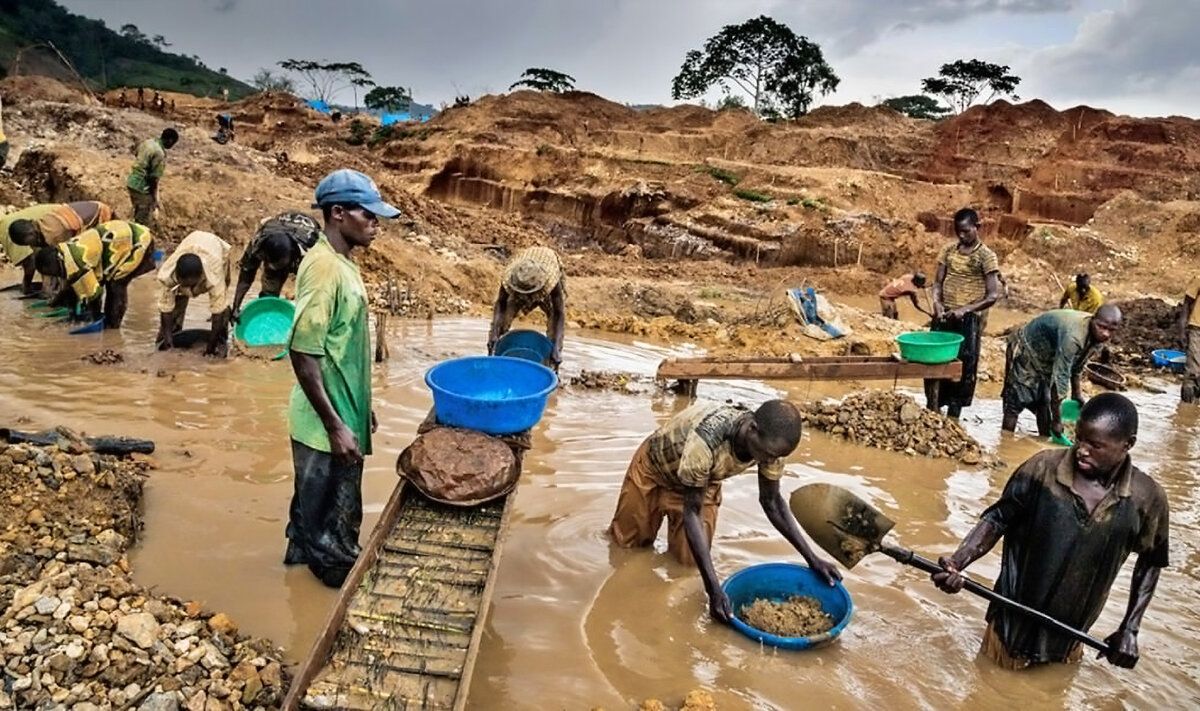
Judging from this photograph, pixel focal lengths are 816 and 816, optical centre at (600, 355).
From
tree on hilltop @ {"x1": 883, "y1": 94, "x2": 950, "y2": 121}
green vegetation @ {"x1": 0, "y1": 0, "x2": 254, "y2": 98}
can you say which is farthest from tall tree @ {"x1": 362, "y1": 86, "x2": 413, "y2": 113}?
tree on hilltop @ {"x1": 883, "y1": 94, "x2": 950, "y2": 121}

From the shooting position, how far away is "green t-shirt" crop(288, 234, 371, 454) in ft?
10.3

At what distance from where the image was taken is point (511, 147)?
78.1 ft

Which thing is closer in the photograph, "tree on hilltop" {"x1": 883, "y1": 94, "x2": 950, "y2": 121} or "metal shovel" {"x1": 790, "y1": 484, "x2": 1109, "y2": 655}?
"metal shovel" {"x1": 790, "y1": 484, "x2": 1109, "y2": 655}

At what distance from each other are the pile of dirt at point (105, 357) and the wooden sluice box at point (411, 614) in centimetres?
440

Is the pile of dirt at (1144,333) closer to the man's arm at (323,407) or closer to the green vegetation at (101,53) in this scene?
the man's arm at (323,407)

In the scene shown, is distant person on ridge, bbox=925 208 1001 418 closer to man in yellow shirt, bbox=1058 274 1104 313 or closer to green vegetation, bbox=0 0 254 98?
man in yellow shirt, bbox=1058 274 1104 313

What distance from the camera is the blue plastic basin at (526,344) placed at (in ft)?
21.7

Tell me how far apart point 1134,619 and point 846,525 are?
109cm

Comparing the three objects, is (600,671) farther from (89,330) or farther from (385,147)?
(385,147)

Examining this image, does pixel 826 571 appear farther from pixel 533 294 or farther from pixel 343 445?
pixel 533 294

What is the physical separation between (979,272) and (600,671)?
5304 mm

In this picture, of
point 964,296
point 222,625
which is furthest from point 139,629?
point 964,296

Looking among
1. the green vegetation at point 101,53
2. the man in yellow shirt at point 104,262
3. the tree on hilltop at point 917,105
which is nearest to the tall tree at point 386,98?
the green vegetation at point 101,53

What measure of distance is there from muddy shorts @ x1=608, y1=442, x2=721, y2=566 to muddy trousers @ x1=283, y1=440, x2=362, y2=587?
1.39 metres
